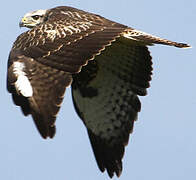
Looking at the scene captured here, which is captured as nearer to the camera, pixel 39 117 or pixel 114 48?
pixel 39 117

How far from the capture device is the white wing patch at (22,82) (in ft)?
34.2

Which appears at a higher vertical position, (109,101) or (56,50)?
(56,50)

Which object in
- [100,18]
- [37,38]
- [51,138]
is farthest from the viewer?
[100,18]

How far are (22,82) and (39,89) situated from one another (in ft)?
0.80

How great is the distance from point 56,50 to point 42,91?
2.48ft

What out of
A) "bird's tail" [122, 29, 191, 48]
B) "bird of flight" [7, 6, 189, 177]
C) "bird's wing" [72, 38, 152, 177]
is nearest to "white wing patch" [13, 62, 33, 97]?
"bird of flight" [7, 6, 189, 177]

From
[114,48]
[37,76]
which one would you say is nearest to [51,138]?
[37,76]

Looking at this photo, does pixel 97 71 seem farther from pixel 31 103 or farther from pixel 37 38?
pixel 31 103

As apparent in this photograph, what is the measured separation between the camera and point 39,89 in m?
10.5

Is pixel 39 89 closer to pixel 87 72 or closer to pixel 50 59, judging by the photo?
pixel 50 59

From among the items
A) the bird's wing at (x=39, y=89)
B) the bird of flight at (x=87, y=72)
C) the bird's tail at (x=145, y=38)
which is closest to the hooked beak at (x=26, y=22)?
the bird of flight at (x=87, y=72)

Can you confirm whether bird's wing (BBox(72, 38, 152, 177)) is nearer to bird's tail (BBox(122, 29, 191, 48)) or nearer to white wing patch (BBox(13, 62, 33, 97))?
bird's tail (BBox(122, 29, 191, 48))

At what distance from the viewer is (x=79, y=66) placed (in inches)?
417

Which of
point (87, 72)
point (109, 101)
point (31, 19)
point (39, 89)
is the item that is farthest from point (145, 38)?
point (31, 19)
